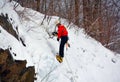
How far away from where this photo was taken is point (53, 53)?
15.9 metres

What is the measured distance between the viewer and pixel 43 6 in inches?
910

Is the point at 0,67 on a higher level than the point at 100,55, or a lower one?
higher

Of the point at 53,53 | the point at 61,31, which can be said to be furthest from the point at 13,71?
the point at 53,53

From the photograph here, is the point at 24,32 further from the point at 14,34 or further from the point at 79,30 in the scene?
the point at 79,30

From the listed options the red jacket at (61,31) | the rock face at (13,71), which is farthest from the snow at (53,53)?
the rock face at (13,71)

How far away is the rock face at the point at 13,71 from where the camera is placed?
29.3 ft

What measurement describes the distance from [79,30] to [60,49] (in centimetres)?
644

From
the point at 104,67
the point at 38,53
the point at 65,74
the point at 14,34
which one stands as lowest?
the point at 104,67

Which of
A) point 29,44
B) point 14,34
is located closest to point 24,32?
point 29,44

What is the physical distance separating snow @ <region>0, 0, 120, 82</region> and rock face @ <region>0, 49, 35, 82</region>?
1.54 metres

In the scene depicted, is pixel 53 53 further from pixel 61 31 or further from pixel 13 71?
pixel 13 71

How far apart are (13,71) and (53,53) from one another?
6680 mm

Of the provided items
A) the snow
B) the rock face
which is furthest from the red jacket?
the rock face

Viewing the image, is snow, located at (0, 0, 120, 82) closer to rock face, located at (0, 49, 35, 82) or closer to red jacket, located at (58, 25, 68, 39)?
red jacket, located at (58, 25, 68, 39)
